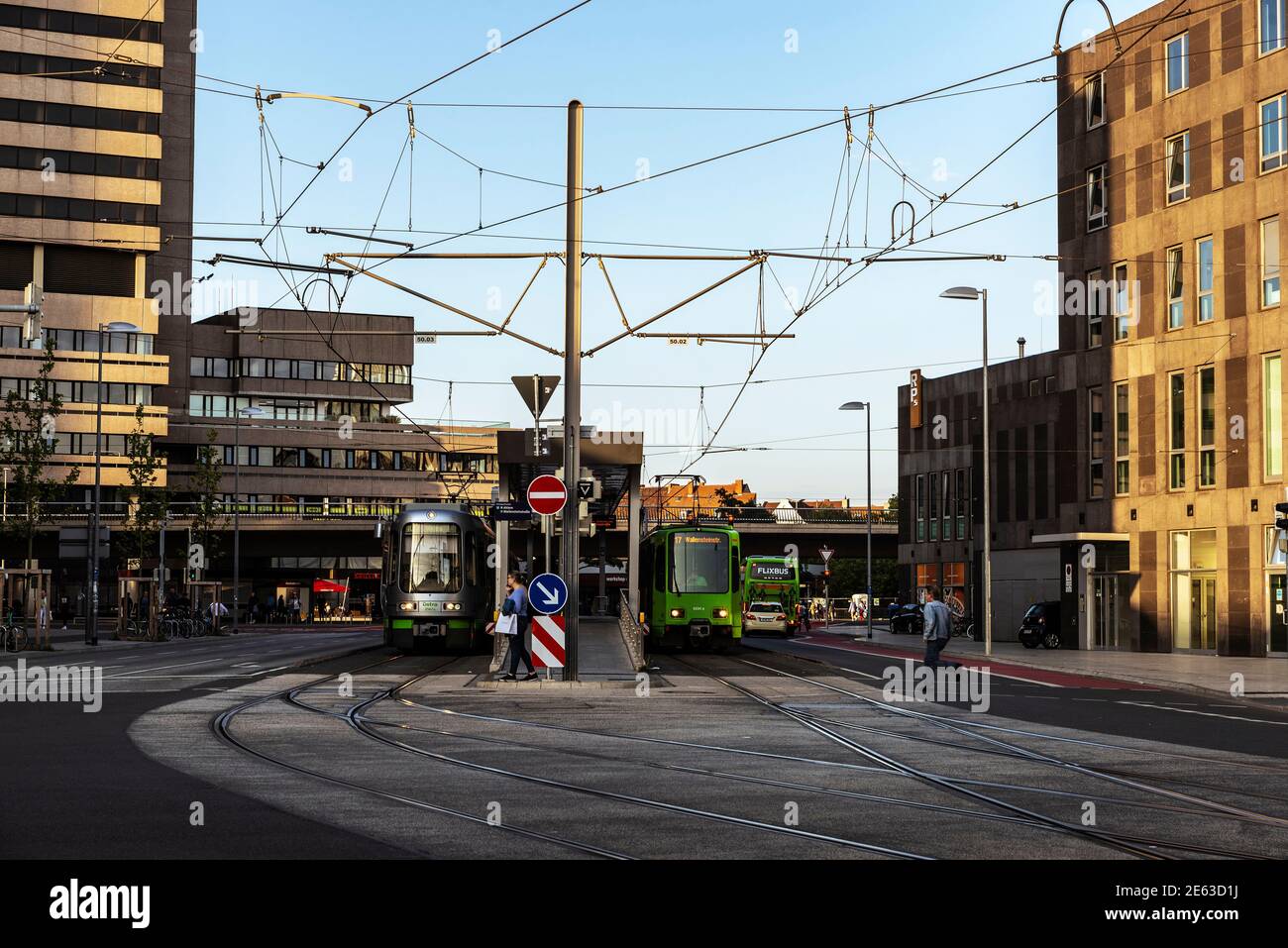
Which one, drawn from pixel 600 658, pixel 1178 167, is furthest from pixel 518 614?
pixel 1178 167

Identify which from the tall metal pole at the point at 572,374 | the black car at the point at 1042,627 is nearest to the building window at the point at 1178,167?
the black car at the point at 1042,627

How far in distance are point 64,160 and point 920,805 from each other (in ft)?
280

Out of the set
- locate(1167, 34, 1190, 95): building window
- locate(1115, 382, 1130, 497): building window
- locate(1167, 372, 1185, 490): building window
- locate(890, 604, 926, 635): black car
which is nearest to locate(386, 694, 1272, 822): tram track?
locate(1167, 372, 1185, 490): building window

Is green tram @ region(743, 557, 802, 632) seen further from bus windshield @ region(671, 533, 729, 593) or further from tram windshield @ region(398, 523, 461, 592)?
tram windshield @ region(398, 523, 461, 592)

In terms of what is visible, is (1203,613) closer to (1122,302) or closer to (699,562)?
(1122,302)

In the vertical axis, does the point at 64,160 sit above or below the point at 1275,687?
above

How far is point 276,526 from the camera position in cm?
8900

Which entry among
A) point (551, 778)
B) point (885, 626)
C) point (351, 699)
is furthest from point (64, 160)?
point (551, 778)

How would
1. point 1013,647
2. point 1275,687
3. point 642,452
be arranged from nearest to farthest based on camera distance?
point 1275,687
point 642,452
point 1013,647

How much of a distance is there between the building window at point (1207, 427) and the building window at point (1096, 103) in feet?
31.0

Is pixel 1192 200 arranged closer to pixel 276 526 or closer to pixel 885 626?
pixel 885 626

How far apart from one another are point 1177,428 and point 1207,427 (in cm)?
147

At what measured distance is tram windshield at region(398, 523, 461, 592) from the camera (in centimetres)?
3697

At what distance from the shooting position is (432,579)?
37094 mm
